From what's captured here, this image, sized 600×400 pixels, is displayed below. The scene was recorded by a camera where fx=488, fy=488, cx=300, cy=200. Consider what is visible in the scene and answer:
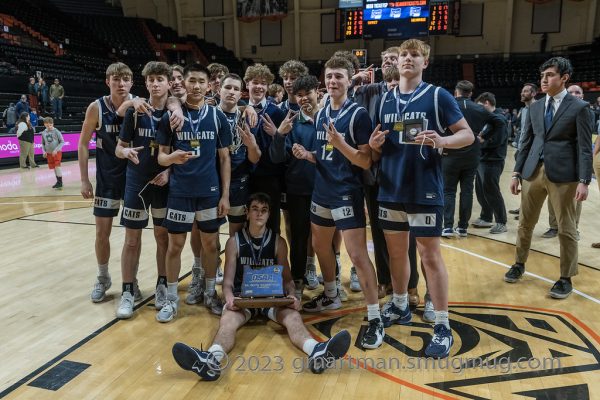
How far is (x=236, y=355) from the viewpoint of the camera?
9.95ft

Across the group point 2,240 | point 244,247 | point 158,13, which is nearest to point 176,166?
point 244,247

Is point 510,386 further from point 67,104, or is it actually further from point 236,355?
point 67,104

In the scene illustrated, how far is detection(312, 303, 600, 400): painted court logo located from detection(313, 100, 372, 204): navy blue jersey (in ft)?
3.23

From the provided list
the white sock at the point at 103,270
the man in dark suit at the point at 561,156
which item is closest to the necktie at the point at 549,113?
the man in dark suit at the point at 561,156

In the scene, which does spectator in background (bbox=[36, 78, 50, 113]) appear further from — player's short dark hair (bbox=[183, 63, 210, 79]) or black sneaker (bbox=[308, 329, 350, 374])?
black sneaker (bbox=[308, 329, 350, 374])

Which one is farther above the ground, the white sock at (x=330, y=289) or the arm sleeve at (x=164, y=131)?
the arm sleeve at (x=164, y=131)

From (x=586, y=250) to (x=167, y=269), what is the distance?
4586 mm

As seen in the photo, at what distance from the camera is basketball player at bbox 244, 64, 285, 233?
12.4 ft

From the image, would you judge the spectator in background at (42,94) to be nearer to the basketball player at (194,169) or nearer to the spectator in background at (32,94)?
the spectator in background at (32,94)

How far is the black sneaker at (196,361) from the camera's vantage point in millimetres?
2658

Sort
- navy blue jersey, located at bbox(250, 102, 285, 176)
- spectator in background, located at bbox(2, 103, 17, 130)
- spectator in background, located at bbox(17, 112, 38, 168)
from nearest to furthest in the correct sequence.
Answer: navy blue jersey, located at bbox(250, 102, 285, 176) → spectator in background, located at bbox(17, 112, 38, 168) → spectator in background, located at bbox(2, 103, 17, 130)

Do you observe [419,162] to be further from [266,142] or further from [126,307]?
[126,307]

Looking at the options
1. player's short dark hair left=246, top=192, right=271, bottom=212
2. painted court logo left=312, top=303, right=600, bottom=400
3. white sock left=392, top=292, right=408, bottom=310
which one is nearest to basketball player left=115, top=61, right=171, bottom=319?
player's short dark hair left=246, top=192, right=271, bottom=212

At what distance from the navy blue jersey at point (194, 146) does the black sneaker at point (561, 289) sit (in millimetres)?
2863
